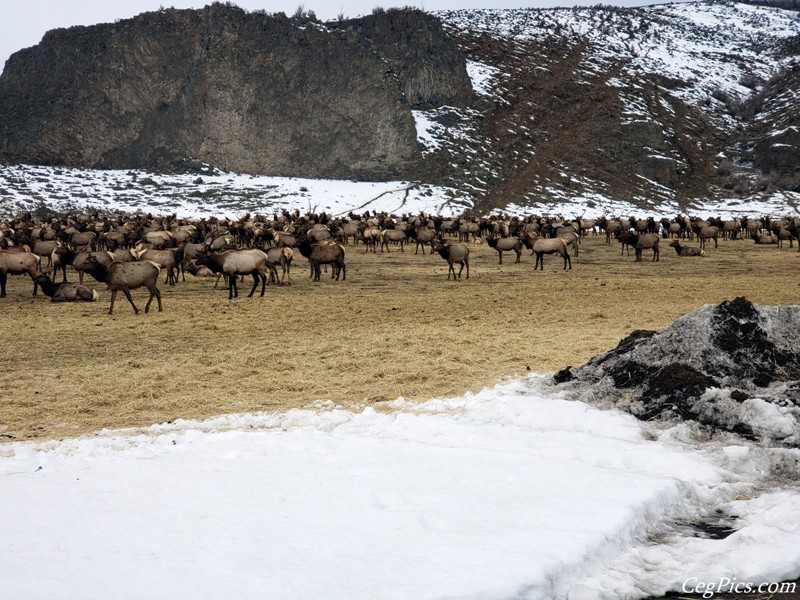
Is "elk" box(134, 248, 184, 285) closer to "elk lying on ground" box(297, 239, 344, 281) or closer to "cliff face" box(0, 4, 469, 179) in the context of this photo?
"elk lying on ground" box(297, 239, 344, 281)

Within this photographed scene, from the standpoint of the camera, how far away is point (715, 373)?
8500mm

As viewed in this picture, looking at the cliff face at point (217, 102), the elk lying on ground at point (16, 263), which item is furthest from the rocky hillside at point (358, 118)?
the elk lying on ground at point (16, 263)

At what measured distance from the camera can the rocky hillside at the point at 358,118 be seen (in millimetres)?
75875

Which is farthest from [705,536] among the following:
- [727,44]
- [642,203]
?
[727,44]

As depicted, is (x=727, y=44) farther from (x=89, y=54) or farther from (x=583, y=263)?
(x=583, y=263)

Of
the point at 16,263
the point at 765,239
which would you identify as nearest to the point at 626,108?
the point at 765,239

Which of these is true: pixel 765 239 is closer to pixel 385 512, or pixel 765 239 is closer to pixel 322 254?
pixel 322 254

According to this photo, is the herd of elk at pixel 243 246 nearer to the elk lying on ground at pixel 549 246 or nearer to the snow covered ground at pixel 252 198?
the elk lying on ground at pixel 549 246

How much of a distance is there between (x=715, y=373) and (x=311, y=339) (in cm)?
713

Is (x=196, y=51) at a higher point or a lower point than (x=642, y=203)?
higher

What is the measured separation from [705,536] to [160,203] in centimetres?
6039

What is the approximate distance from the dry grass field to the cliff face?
57.2 meters

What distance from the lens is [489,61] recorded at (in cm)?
10044

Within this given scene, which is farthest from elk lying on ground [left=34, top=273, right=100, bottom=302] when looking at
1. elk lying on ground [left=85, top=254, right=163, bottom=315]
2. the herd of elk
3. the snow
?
the snow
